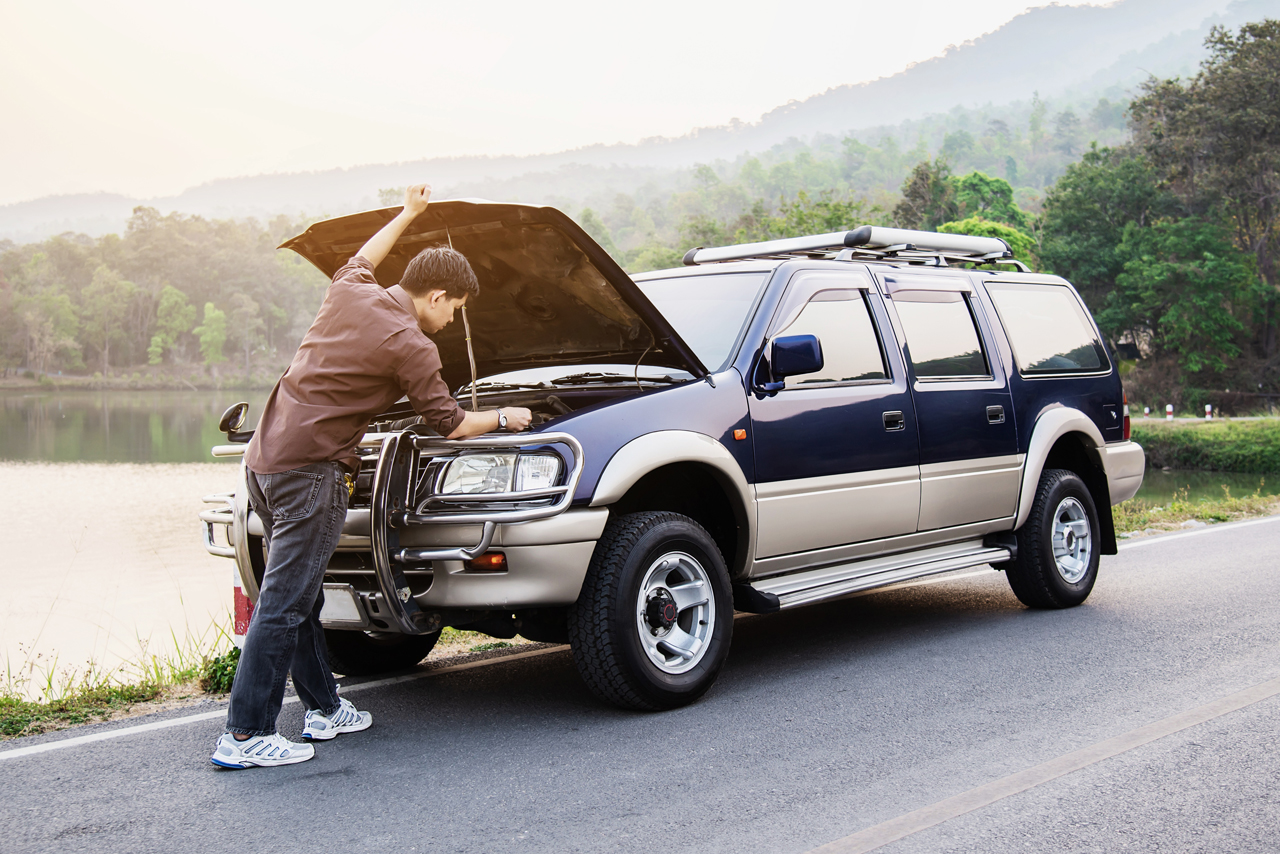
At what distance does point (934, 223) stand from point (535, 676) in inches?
3101

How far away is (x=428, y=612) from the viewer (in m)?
4.71

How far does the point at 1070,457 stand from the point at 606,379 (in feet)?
12.7

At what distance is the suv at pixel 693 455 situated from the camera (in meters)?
4.68

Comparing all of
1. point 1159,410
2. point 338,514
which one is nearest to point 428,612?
point 338,514

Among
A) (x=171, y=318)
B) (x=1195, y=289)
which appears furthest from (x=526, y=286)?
(x=171, y=318)

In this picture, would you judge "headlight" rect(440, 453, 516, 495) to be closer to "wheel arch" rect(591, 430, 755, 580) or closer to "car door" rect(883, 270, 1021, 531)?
"wheel arch" rect(591, 430, 755, 580)

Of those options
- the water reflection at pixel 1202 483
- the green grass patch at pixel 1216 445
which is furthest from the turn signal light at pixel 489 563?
the green grass patch at pixel 1216 445

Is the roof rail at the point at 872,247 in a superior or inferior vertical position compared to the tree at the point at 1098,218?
inferior

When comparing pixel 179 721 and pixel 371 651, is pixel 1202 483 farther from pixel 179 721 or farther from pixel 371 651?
pixel 179 721

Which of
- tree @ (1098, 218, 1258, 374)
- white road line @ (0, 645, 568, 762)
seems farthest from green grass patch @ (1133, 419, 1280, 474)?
white road line @ (0, 645, 568, 762)

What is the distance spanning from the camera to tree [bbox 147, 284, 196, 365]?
387 ft

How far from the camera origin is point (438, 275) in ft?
14.9

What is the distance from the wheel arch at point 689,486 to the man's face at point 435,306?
3.05 feet

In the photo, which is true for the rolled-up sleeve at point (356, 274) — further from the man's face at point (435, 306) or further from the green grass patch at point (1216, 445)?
the green grass patch at point (1216, 445)
